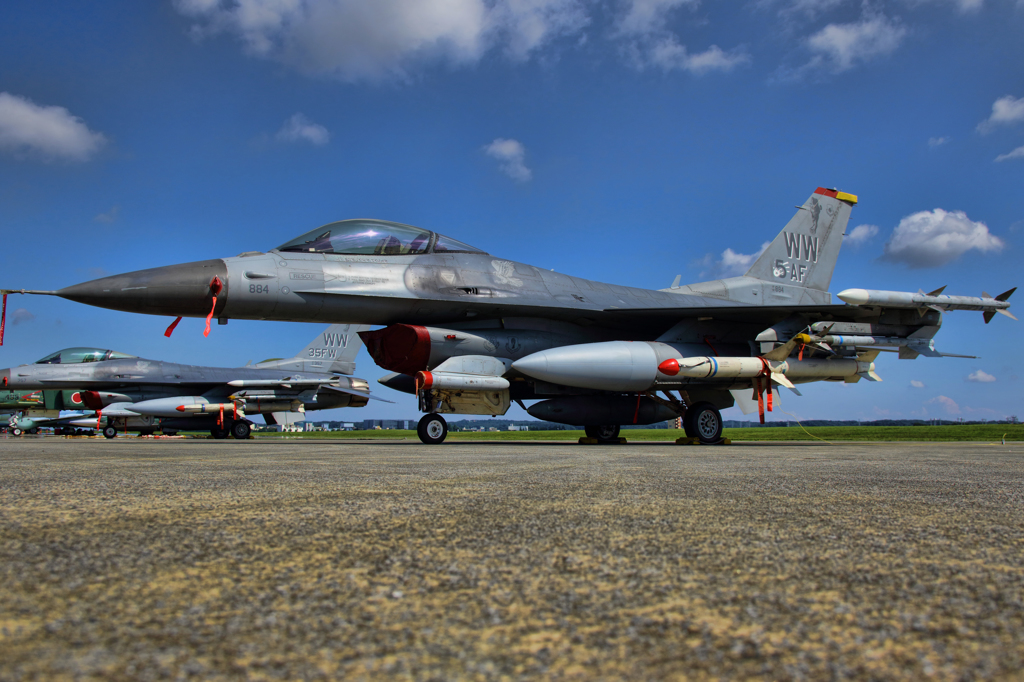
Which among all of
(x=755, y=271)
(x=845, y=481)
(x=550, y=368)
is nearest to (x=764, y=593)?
(x=845, y=481)

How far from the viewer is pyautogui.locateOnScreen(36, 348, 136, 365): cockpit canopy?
1753 cm

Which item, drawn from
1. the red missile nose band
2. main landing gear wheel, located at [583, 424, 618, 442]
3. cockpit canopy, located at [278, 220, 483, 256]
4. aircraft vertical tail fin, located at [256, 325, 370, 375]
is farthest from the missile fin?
aircraft vertical tail fin, located at [256, 325, 370, 375]

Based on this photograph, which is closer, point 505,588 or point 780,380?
point 505,588

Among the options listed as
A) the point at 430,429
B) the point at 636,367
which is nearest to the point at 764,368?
the point at 636,367

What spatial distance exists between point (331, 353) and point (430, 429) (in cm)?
1556

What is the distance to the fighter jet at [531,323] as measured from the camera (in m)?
7.88

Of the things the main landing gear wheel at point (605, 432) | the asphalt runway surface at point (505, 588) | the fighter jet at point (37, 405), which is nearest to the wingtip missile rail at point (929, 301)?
the main landing gear wheel at point (605, 432)

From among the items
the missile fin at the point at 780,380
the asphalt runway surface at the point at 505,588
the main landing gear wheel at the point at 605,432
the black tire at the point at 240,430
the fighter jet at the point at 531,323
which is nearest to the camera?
the asphalt runway surface at the point at 505,588

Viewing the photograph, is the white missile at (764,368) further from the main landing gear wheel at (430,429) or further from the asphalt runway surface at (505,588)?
the asphalt runway surface at (505,588)

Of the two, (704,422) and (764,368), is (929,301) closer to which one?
(764,368)

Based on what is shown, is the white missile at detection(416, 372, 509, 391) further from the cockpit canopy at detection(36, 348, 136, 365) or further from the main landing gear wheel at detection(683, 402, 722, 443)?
the cockpit canopy at detection(36, 348, 136, 365)

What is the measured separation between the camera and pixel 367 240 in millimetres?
8625

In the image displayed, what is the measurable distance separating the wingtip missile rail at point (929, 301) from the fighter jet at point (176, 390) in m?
15.6

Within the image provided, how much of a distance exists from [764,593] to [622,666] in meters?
0.42
